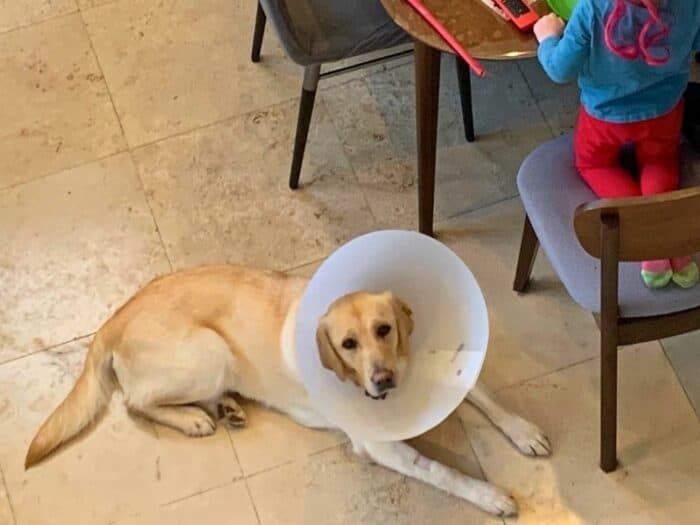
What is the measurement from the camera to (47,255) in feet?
8.14

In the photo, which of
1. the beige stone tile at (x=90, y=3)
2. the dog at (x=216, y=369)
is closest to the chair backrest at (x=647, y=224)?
the dog at (x=216, y=369)

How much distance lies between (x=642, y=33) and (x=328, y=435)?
3.41ft

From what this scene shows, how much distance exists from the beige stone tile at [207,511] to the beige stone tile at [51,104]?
0.92m

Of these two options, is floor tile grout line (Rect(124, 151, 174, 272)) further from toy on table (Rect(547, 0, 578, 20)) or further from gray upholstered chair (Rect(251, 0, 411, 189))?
toy on table (Rect(547, 0, 578, 20))

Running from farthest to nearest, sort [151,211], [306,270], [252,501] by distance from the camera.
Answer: [151,211], [306,270], [252,501]

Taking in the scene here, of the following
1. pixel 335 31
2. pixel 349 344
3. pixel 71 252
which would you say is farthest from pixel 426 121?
pixel 71 252

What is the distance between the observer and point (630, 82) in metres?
1.71

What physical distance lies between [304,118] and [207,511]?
870 mm

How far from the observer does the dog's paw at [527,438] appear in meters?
2.11

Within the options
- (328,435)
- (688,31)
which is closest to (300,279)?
(328,435)

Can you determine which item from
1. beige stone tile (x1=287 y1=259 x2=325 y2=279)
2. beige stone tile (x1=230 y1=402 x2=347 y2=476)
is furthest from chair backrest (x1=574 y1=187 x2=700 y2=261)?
beige stone tile (x1=287 y1=259 x2=325 y2=279)

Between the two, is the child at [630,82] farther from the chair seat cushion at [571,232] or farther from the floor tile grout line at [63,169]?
the floor tile grout line at [63,169]

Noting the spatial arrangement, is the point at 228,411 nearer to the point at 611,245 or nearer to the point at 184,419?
the point at 184,419

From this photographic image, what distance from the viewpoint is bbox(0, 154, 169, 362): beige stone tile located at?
7.82 feet
